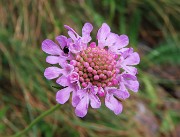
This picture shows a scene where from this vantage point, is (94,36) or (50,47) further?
(94,36)

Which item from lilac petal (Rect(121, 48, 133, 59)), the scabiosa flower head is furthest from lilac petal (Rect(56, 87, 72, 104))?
lilac petal (Rect(121, 48, 133, 59))

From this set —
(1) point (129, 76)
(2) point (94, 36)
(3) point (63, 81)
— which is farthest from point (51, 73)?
(2) point (94, 36)

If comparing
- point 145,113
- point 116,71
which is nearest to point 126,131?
point 145,113

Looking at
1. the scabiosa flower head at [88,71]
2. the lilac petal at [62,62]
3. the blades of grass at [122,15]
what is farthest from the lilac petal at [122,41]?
the blades of grass at [122,15]

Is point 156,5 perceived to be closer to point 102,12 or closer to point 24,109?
point 102,12

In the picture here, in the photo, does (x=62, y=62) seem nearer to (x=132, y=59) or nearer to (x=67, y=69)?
(x=67, y=69)

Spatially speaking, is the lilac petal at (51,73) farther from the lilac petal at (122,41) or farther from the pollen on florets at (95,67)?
the lilac petal at (122,41)
